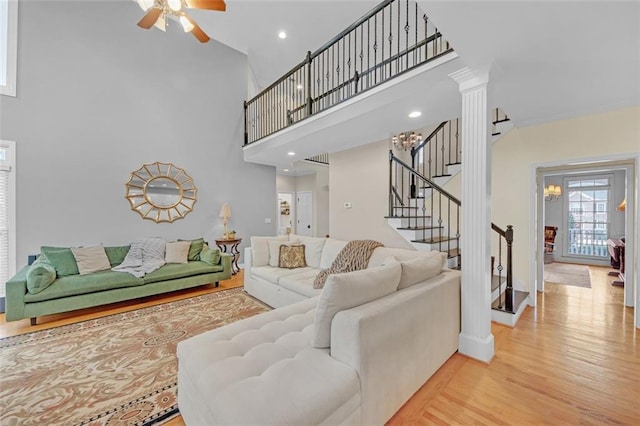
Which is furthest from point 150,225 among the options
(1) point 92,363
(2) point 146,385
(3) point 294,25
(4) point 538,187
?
(4) point 538,187

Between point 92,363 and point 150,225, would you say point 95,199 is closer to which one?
point 150,225

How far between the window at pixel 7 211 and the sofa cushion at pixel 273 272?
11.0 ft

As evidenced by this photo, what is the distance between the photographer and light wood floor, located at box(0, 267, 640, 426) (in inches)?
64.1

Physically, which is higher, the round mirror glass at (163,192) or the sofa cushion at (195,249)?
the round mirror glass at (163,192)

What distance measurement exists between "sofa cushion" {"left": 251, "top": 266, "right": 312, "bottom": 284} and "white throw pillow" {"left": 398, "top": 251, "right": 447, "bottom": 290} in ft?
5.86

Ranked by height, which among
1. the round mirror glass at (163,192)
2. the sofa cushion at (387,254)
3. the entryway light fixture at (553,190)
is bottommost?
the sofa cushion at (387,254)

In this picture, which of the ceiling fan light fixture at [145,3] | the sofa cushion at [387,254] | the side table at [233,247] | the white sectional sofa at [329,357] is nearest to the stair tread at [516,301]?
the sofa cushion at [387,254]

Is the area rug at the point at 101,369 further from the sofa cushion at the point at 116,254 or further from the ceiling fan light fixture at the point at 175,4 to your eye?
the ceiling fan light fixture at the point at 175,4

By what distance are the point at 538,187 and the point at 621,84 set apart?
70.9 inches

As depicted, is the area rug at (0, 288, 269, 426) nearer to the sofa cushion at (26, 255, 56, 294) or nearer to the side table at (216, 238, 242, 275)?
the sofa cushion at (26, 255, 56, 294)

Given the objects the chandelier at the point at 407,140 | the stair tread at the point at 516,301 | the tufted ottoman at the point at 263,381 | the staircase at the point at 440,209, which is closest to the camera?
the tufted ottoman at the point at 263,381

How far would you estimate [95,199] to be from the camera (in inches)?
165

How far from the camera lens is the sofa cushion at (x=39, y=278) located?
2930mm

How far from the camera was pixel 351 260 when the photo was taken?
10.2 ft
